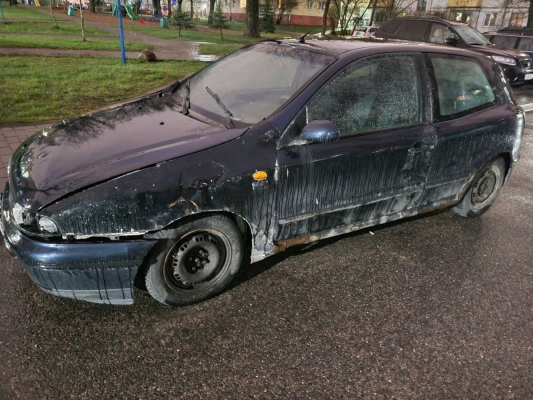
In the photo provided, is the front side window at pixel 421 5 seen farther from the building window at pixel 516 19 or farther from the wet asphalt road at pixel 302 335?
the wet asphalt road at pixel 302 335

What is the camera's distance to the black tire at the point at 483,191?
4.23 metres

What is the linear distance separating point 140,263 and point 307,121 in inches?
55.9

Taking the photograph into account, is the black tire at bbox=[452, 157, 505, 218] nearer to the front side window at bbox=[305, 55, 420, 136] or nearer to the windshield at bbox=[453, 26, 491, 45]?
the front side window at bbox=[305, 55, 420, 136]

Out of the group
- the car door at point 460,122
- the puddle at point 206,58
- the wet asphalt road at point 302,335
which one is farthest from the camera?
the puddle at point 206,58

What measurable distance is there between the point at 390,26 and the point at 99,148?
12258 mm

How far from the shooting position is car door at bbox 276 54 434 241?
291 centimetres

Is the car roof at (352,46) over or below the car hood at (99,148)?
over

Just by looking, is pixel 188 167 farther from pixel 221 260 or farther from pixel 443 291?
pixel 443 291

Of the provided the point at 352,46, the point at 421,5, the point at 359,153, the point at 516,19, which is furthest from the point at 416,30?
the point at 421,5

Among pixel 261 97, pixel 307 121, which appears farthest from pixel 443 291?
pixel 261 97

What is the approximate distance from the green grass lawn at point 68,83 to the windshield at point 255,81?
12.8ft

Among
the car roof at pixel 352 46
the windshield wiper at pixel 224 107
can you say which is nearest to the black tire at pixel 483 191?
the car roof at pixel 352 46

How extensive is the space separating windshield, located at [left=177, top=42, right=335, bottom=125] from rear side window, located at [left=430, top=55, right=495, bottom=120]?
108 cm

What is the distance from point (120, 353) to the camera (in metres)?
2.43
